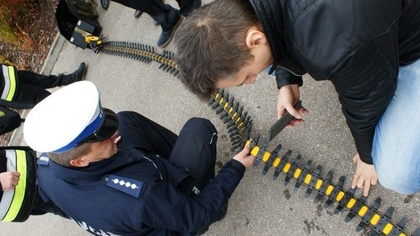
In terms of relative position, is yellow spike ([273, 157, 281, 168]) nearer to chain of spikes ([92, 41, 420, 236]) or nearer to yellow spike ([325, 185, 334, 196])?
chain of spikes ([92, 41, 420, 236])

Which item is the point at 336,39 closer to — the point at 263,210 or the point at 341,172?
the point at 341,172

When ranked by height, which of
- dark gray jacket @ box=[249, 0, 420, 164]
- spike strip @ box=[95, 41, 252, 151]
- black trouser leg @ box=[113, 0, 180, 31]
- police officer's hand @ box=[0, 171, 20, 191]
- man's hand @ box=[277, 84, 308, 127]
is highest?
dark gray jacket @ box=[249, 0, 420, 164]

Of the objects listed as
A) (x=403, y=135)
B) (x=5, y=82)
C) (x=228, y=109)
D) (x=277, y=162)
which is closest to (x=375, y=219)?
(x=403, y=135)

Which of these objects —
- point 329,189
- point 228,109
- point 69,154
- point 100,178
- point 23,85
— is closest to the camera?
point 69,154

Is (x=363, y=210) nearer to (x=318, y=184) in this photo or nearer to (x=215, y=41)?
(x=318, y=184)

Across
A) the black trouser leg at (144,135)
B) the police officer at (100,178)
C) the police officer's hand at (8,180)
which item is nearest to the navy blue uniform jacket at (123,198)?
the police officer at (100,178)

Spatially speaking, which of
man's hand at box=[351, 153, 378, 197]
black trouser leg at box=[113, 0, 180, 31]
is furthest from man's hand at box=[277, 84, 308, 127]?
black trouser leg at box=[113, 0, 180, 31]

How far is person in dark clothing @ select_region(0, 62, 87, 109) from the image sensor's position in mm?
4230

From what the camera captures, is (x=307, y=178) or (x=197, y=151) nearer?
(x=307, y=178)

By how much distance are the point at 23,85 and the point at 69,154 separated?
117 inches

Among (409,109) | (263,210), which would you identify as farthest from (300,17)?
(263,210)

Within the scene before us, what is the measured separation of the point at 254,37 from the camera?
1.51 meters

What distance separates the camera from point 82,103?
214 cm

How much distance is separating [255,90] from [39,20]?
19.7ft
